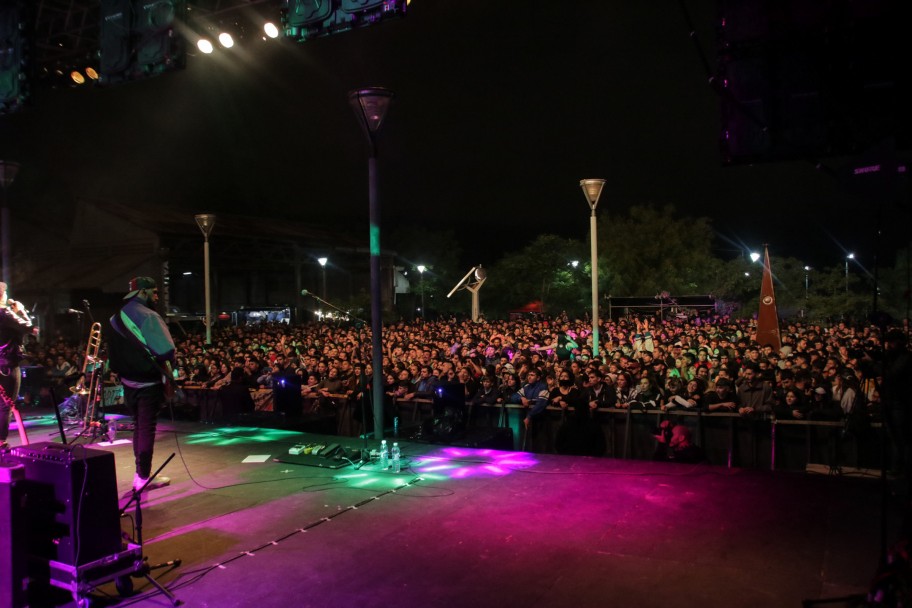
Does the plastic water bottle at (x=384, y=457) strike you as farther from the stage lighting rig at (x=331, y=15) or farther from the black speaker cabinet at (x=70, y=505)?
the stage lighting rig at (x=331, y=15)

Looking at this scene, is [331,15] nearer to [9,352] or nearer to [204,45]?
[204,45]

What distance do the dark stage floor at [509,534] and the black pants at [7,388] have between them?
4.03ft

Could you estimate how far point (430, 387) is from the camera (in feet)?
33.0

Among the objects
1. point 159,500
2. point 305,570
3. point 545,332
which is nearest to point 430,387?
point 159,500

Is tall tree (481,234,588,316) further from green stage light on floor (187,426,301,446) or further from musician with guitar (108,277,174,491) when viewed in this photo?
musician with guitar (108,277,174,491)

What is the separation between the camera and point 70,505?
3.42 metres

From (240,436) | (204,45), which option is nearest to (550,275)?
(204,45)

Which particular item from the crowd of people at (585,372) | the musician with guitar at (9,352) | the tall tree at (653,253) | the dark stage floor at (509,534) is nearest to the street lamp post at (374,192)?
the crowd of people at (585,372)

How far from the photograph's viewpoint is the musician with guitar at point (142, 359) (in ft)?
16.5

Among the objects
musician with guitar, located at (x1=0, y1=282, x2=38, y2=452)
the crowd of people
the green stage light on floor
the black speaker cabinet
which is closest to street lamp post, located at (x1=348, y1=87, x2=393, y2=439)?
the crowd of people

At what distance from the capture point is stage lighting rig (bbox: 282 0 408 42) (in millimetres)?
7164

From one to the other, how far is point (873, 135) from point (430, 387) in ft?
21.5

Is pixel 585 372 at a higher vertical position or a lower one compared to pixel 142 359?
lower

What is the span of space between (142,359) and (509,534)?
307cm
